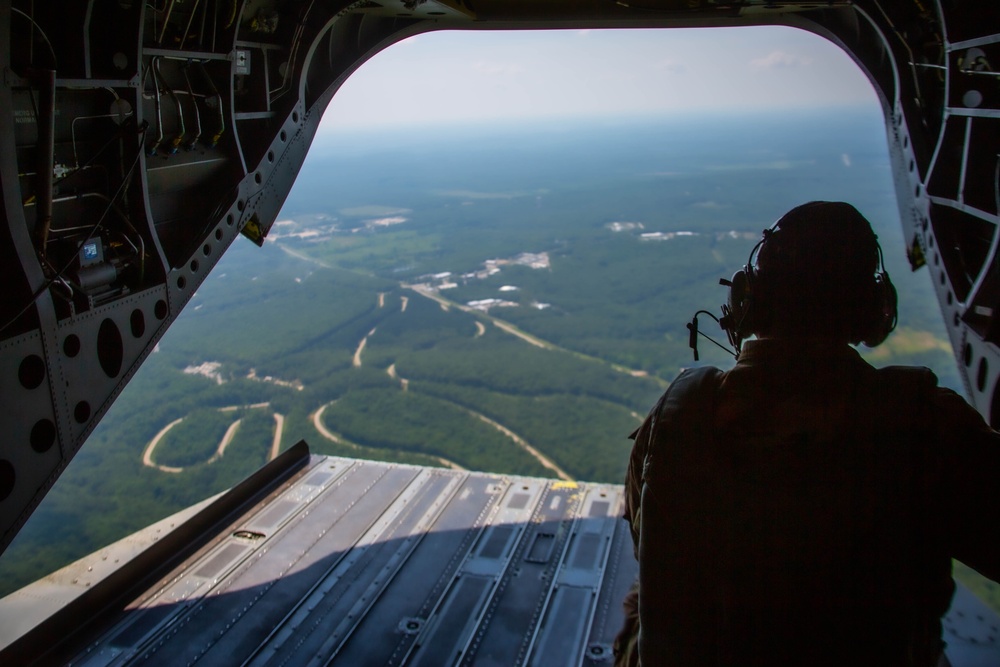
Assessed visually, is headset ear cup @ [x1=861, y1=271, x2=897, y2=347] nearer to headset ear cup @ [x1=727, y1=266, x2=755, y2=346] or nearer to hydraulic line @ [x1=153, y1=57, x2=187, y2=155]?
headset ear cup @ [x1=727, y1=266, x2=755, y2=346]

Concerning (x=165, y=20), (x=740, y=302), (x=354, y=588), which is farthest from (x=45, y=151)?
(x=354, y=588)

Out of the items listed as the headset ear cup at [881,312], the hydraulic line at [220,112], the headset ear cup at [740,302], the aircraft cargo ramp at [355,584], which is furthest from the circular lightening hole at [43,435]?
the headset ear cup at [881,312]

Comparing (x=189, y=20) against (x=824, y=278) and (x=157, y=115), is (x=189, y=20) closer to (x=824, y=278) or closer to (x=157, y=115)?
(x=157, y=115)

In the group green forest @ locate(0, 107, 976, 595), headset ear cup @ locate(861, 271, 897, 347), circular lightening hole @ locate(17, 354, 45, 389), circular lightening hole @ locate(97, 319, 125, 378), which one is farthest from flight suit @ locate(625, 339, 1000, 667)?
green forest @ locate(0, 107, 976, 595)

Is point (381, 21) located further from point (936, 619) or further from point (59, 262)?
point (936, 619)

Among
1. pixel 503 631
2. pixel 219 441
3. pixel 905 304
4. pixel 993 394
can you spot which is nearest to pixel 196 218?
pixel 503 631

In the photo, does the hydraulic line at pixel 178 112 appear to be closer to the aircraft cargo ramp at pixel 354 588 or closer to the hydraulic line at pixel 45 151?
the hydraulic line at pixel 45 151
